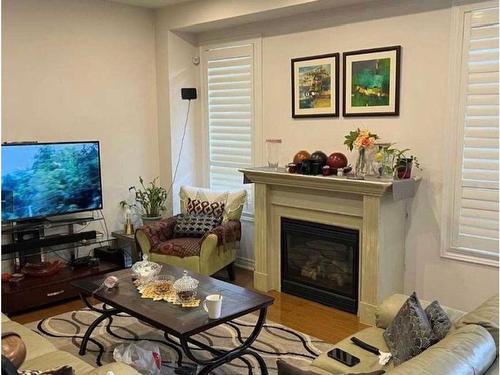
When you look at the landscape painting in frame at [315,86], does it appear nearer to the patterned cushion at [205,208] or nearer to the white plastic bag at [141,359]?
the patterned cushion at [205,208]

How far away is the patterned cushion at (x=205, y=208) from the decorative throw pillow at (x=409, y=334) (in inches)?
106

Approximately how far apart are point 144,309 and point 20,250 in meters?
1.99

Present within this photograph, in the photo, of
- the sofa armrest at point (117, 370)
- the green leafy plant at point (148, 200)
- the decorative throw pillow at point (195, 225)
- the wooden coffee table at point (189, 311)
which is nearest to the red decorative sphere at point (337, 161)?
the decorative throw pillow at point (195, 225)

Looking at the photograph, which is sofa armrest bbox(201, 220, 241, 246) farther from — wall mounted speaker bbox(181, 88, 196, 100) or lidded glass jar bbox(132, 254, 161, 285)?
wall mounted speaker bbox(181, 88, 196, 100)

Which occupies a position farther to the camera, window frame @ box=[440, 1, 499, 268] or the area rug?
window frame @ box=[440, 1, 499, 268]

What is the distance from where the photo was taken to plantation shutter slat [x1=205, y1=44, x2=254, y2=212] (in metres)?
5.15

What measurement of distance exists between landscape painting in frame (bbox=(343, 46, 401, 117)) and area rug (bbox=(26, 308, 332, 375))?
1968 millimetres

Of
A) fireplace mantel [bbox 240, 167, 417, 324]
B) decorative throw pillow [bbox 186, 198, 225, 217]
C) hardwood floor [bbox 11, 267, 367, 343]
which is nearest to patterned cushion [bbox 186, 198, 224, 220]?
decorative throw pillow [bbox 186, 198, 225, 217]

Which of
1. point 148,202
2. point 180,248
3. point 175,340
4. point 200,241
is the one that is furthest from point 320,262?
point 148,202

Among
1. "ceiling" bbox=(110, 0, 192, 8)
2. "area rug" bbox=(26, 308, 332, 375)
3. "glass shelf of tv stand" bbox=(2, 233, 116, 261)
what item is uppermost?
"ceiling" bbox=(110, 0, 192, 8)

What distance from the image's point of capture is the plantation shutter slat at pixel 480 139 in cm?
343

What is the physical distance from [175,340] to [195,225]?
1449 millimetres

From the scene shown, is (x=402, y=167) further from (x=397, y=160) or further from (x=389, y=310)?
(x=389, y=310)

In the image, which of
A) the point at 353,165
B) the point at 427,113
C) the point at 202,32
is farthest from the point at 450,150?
the point at 202,32
